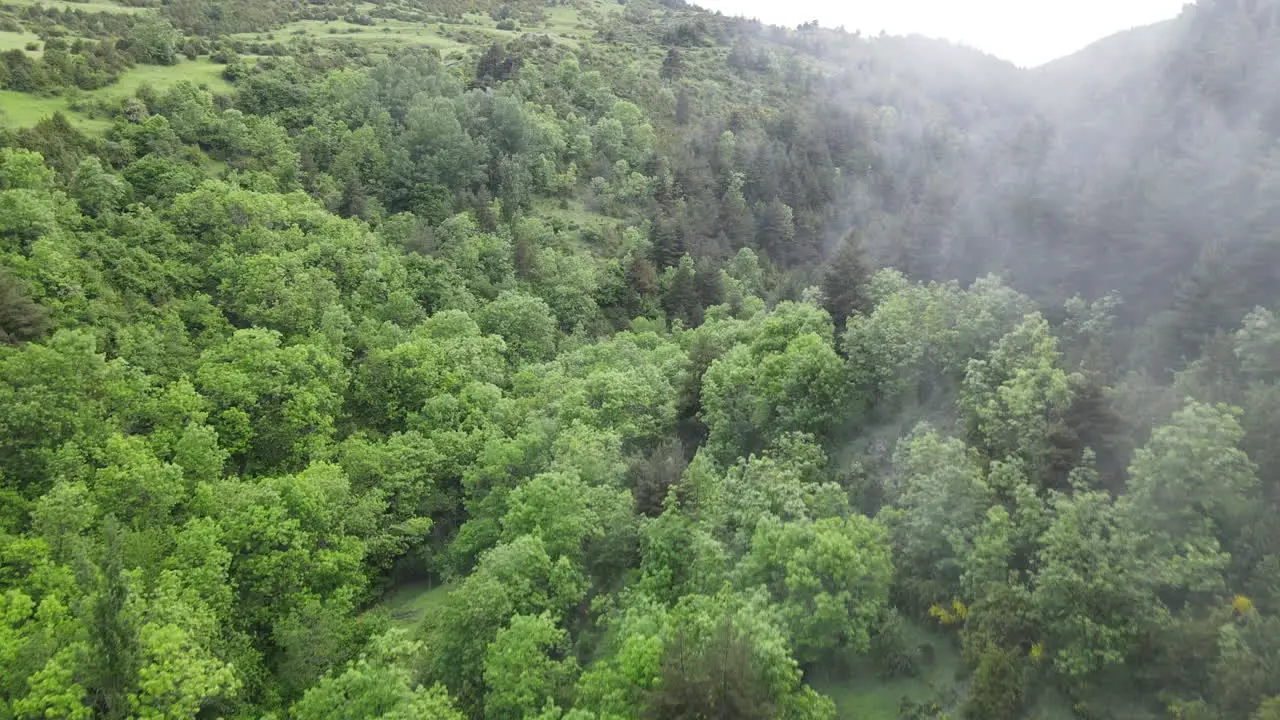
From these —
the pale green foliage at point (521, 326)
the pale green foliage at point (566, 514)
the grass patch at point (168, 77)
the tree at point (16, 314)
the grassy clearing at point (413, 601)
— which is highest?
the grass patch at point (168, 77)

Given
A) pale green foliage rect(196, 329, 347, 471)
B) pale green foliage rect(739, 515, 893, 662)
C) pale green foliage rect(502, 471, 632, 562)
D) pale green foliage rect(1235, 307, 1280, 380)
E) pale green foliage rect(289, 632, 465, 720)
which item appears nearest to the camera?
pale green foliage rect(289, 632, 465, 720)

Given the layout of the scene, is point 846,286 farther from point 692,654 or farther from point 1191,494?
point 692,654

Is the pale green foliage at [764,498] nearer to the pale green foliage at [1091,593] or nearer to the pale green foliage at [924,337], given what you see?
the pale green foliage at [924,337]

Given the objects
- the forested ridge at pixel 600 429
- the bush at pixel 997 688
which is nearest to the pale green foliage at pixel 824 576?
the forested ridge at pixel 600 429

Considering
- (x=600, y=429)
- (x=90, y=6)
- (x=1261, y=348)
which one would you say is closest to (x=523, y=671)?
(x=600, y=429)

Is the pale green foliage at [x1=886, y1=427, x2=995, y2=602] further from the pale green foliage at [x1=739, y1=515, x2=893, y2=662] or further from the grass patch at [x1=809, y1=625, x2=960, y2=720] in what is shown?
the grass patch at [x1=809, y1=625, x2=960, y2=720]

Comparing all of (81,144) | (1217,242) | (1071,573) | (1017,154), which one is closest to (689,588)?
(1071,573)

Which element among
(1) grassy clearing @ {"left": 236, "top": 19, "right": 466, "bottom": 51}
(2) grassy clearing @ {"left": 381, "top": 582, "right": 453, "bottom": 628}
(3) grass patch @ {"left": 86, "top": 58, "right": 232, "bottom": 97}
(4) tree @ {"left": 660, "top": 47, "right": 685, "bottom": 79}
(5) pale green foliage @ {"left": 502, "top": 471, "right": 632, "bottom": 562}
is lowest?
(2) grassy clearing @ {"left": 381, "top": 582, "right": 453, "bottom": 628}

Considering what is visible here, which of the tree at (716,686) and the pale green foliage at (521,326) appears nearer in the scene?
the tree at (716,686)

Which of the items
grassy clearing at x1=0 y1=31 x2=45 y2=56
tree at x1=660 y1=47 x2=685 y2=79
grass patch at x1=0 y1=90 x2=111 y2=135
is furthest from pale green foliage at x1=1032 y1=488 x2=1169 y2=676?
tree at x1=660 y1=47 x2=685 y2=79
